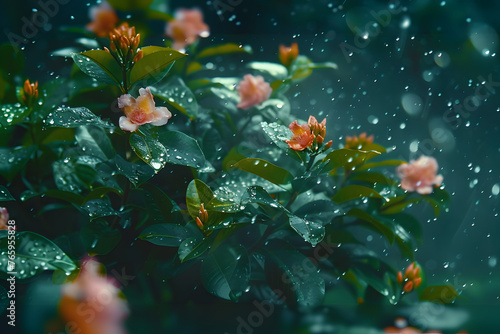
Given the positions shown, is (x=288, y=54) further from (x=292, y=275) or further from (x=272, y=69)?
(x=292, y=275)

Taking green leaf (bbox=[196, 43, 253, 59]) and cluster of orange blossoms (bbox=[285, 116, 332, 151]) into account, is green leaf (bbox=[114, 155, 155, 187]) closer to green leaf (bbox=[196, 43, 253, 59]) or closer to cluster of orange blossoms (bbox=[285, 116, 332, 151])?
cluster of orange blossoms (bbox=[285, 116, 332, 151])

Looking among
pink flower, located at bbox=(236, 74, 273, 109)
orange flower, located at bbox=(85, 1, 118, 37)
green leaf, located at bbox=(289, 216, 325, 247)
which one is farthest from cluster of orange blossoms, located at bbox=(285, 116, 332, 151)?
orange flower, located at bbox=(85, 1, 118, 37)

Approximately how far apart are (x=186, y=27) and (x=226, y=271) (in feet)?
1.73

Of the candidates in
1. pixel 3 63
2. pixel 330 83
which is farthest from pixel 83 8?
pixel 330 83

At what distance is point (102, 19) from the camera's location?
0.86 metres

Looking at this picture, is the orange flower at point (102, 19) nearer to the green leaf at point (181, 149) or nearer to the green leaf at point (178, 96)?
the green leaf at point (178, 96)

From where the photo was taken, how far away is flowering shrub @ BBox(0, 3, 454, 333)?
1.89ft

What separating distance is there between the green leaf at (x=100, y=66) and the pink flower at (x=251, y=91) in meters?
0.26

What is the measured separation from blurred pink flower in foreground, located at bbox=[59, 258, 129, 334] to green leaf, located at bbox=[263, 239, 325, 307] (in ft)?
0.71

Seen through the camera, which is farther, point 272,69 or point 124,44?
point 272,69

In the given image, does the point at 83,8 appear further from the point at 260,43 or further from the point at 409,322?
the point at 409,322

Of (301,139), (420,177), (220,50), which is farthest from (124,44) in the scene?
(420,177)

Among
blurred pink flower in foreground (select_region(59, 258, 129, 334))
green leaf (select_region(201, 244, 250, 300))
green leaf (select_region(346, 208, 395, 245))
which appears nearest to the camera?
blurred pink flower in foreground (select_region(59, 258, 129, 334))

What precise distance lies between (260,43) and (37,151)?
1.61 ft
